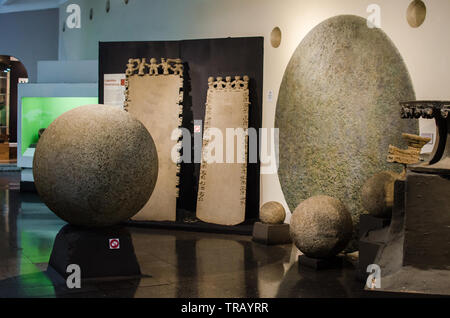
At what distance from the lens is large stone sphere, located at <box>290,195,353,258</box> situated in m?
6.48

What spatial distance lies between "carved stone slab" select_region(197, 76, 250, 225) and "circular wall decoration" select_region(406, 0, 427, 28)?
291 centimetres

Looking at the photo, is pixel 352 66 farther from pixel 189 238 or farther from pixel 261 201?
pixel 189 238

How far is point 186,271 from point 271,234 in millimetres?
1928

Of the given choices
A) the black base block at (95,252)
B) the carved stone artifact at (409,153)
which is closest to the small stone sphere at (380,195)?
the carved stone artifact at (409,153)

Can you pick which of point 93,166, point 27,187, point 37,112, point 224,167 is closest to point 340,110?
point 224,167

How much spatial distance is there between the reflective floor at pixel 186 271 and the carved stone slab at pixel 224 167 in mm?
476

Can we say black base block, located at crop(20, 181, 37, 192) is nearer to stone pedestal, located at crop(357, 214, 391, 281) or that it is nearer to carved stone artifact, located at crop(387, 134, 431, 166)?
stone pedestal, located at crop(357, 214, 391, 281)

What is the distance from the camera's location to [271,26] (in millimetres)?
9023

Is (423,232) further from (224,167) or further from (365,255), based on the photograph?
(224,167)

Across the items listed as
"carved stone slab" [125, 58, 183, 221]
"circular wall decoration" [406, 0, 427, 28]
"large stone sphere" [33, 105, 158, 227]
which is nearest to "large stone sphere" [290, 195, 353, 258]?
"large stone sphere" [33, 105, 158, 227]

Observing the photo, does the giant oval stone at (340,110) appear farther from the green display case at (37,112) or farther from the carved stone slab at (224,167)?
the green display case at (37,112)

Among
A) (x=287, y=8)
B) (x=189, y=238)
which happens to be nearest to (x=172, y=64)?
(x=287, y=8)

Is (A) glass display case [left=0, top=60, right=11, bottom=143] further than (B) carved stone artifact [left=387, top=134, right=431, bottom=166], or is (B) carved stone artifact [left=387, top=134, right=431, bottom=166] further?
(A) glass display case [left=0, top=60, right=11, bottom=143]

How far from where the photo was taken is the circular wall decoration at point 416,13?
22.3ft
